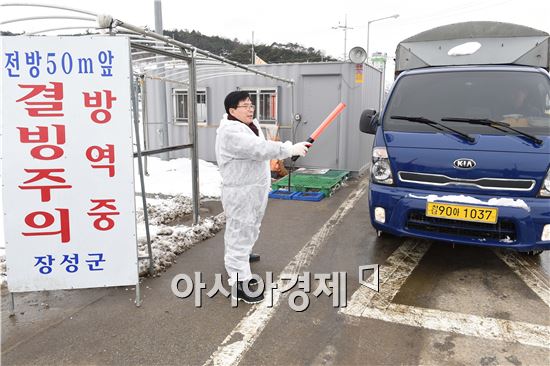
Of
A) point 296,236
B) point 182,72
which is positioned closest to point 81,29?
point 296,236

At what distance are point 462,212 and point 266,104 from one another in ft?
22.3

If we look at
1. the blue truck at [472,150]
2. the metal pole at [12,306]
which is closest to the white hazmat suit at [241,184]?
the blue truck at [472,150]

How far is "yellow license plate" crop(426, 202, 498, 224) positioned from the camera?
3531 millimetres

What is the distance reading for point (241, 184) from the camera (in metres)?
3.31

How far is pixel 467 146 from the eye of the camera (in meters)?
3.69

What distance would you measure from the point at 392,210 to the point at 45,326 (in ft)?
10.2

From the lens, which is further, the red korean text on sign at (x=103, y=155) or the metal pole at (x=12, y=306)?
the metal pole at (x=12, y=306)

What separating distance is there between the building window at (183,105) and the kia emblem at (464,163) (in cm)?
783

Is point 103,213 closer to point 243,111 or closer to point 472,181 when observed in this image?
point 243,111

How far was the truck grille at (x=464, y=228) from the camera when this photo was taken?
3566 mm

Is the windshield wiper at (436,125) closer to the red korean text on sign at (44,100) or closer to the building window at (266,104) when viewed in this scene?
the red korean text on sign at (44,100)

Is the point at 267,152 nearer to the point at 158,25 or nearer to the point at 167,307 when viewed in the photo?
the point at 167,307

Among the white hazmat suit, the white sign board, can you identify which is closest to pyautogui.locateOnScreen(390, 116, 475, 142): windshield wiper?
the white hazmat suit

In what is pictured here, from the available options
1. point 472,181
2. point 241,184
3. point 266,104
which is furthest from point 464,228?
point 266,104
